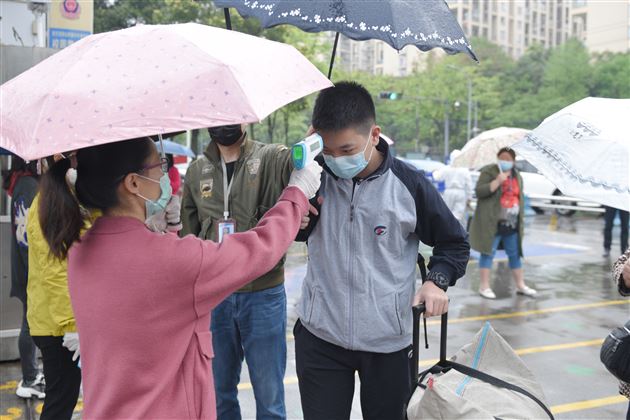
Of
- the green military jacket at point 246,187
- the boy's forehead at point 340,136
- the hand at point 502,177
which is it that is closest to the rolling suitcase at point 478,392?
the boy's forehead at point 340,136

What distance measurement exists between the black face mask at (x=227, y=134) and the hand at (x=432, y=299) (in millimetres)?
1245

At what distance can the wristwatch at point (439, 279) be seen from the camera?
2.63 m

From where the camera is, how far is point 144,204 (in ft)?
6.60

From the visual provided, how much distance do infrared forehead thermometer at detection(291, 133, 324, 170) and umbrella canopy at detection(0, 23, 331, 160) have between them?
36 cm

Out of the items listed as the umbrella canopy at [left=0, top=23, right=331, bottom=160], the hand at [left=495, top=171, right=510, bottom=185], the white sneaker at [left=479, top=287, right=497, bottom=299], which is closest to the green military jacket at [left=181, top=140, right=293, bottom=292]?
the umbrella canopy at [left=0, top=23, right=331, bottom=160]

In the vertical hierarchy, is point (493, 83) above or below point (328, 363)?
above

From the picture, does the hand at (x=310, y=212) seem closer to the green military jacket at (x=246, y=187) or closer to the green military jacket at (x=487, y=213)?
the green military jacket at (x=246, y=187)

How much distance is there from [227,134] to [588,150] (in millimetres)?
1651

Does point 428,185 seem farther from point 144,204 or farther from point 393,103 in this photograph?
point 393,103

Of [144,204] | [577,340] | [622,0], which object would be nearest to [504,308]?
[577,340]

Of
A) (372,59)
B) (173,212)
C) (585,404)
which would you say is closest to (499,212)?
(585,404)

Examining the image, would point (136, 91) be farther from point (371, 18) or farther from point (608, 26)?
point (608, 26)

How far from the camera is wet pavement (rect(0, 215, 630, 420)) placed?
4895 millimetres

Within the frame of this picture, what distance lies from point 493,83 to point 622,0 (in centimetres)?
3137
